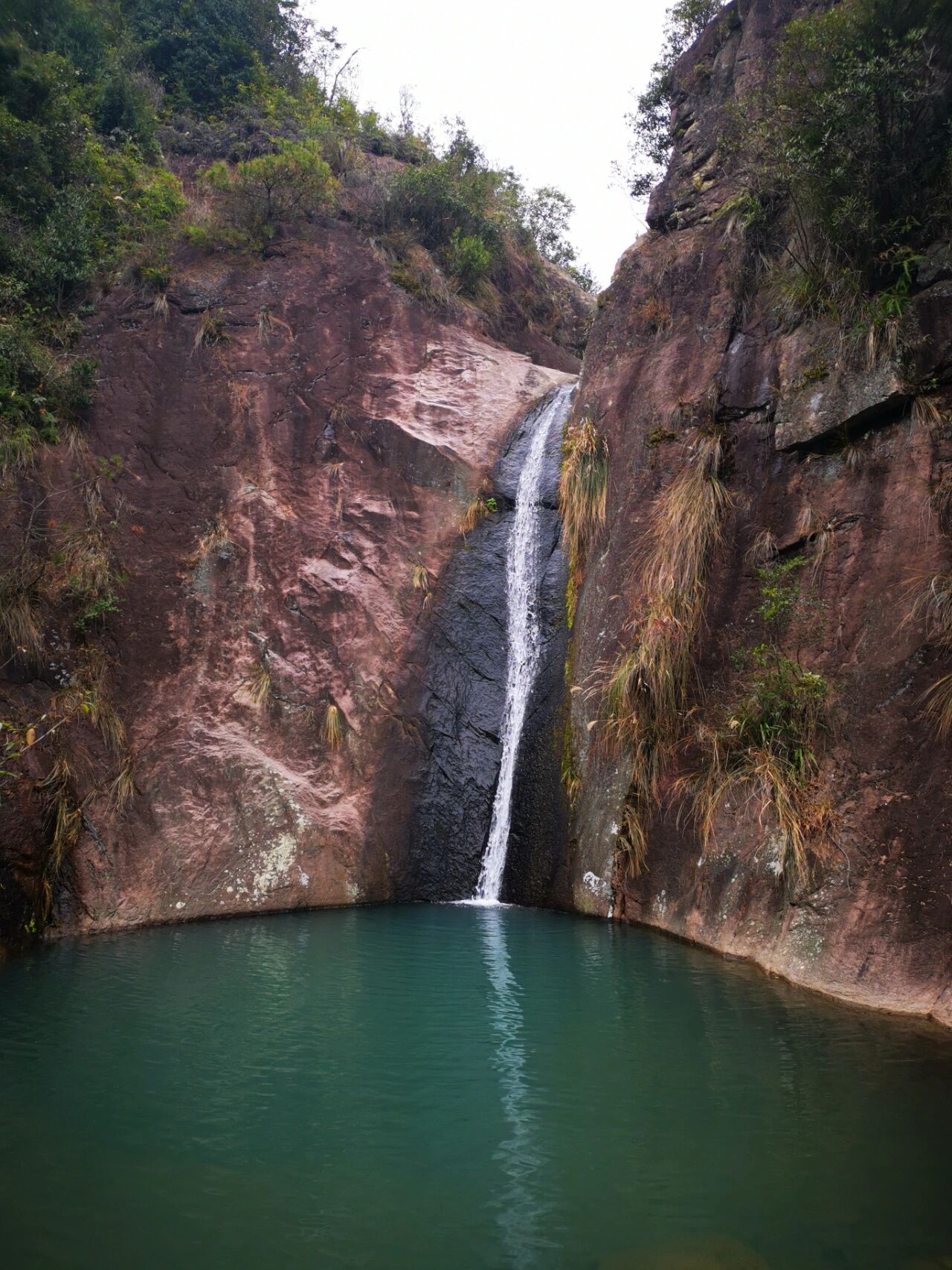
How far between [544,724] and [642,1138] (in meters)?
6.42

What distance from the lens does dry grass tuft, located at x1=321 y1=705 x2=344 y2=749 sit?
33.0 ft

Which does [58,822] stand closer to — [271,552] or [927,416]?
[271,552]

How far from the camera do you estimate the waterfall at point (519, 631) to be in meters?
9.77

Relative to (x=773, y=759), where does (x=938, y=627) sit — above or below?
above

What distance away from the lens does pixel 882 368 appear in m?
7.11

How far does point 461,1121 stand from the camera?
153 inches

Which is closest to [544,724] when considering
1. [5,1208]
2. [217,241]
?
[5,1208]

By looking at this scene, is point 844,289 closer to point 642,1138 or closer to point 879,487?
point 879,487

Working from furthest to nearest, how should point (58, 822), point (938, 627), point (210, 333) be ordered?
1. point (210, 333)
2. point (58, 822)
3. point (938, 627)

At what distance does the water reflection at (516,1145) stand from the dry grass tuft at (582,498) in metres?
5.61

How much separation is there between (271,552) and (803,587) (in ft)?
22.4

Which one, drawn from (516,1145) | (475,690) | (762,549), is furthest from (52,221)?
(516,1145)

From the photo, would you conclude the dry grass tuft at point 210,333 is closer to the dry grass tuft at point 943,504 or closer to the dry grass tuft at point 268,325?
the dry grass tuft at point 268,325

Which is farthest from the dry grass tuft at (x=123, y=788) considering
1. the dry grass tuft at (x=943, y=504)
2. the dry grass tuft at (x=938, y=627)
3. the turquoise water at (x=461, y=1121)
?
the dry grass tuft at (x=943, y=504)
